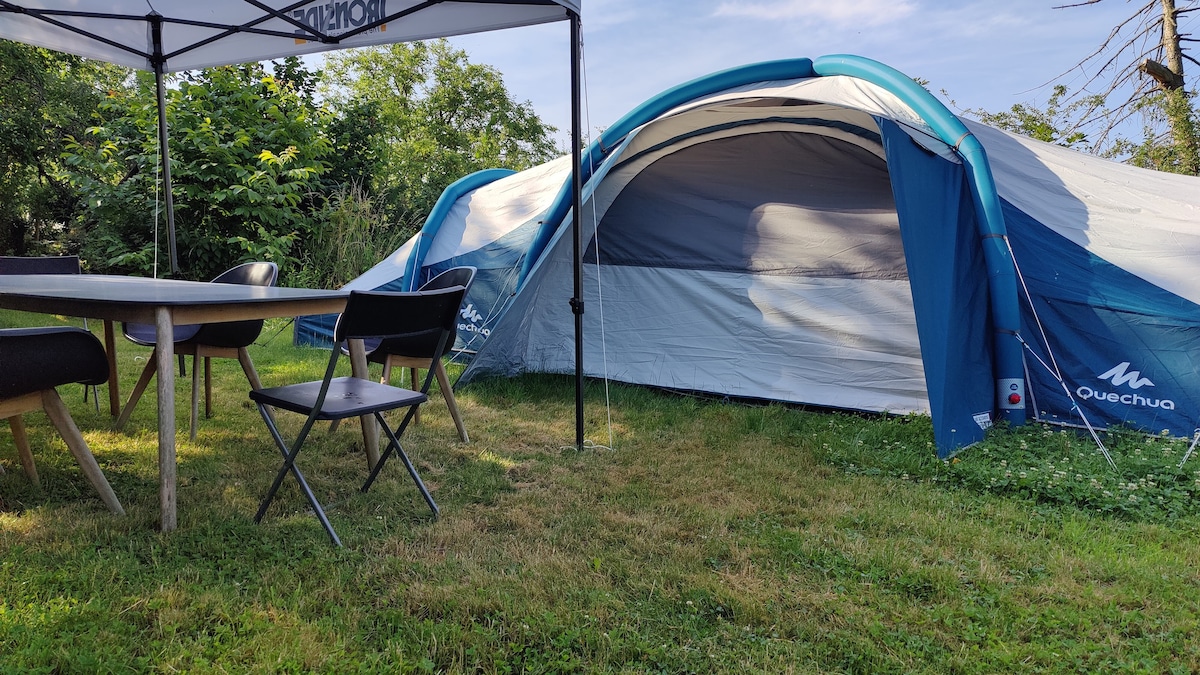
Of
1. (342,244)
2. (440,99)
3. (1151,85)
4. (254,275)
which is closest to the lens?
(254,275)

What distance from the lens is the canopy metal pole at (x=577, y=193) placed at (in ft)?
9.77

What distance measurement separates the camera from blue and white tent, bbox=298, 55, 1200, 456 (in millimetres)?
3234

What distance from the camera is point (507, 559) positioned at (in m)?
2.09

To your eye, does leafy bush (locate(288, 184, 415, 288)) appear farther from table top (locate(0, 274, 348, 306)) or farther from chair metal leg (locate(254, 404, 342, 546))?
chair metal leg (locate(254, 404, 342, 546))

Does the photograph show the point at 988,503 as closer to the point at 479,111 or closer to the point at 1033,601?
the point at 1033,601

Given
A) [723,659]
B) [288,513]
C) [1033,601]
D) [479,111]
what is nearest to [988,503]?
[1033,601]

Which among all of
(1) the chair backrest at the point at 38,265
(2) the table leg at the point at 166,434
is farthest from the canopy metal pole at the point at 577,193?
(1) the chair backrest at the point at 38,265

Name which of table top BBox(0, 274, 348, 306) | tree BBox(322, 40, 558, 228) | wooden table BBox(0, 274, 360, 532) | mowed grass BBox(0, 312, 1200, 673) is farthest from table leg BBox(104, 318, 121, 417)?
tree BBox(322, 40, 558, 228)

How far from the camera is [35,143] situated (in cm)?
915

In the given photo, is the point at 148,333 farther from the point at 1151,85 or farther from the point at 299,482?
the point at 1151,85

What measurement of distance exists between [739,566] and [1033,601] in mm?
776

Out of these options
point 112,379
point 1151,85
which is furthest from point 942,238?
point 1151,85

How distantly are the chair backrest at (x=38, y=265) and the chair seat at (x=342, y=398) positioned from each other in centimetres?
255

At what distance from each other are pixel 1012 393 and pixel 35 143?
11238mm
